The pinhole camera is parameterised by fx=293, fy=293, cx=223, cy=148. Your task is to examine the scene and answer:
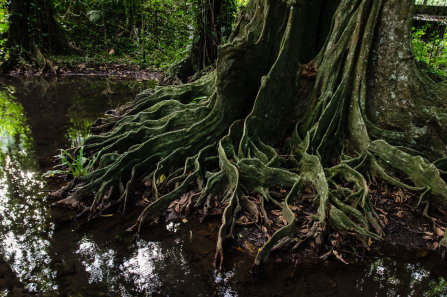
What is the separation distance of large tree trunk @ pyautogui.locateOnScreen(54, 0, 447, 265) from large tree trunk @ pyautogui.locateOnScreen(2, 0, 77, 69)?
9320 millimetres

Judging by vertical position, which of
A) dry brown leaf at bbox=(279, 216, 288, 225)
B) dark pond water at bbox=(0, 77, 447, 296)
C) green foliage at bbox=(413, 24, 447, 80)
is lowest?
dark pond water at bbox=(0, 77, 447, 296)

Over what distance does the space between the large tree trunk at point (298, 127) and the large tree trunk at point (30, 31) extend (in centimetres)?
932

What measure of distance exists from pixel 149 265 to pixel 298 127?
3304 millimetres

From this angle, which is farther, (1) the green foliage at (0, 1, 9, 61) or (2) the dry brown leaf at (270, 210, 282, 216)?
(1) the green foliage at (0, 1, 9, 61)

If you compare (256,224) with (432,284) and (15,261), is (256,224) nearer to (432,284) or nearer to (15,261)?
(432,284)

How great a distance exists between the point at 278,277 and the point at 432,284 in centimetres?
157

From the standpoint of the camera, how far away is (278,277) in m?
3.05

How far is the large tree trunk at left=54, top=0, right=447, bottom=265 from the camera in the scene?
4195 mm

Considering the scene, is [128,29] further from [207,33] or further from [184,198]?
[184,198]

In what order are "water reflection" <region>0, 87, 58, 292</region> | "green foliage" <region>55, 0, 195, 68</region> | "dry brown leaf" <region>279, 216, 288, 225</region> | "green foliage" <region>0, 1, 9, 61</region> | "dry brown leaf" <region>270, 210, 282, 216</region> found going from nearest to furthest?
1. "water reflection" <region>0, 87, 58, 292</region>
2. "dry brown leaf" <region>279, 216, 288, 225</region>
3. "dry brown leaf" <region>270, 210, 282, 216</region>
4. "green foliage" <region>0, 1, 9, 61</region>
5. "green foliage" <region>55, 0, 195, 68</region>

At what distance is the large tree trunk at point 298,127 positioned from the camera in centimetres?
420

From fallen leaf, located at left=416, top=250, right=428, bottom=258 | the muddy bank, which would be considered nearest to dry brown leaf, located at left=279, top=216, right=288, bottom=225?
fallen leaf, located at left=416, top=250, right=428, bottom=258

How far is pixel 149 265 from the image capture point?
3186 mm

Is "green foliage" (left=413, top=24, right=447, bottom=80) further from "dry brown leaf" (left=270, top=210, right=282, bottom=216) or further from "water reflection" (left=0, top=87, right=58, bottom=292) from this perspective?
"water reflection" (left=0, top=87, right=58, bottom=292)
